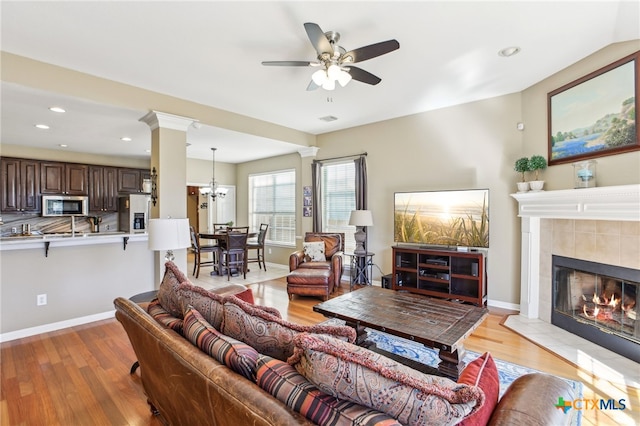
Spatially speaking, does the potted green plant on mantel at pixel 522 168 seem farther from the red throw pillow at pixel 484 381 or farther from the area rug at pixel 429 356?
the red throw pillow at pixel 484 381

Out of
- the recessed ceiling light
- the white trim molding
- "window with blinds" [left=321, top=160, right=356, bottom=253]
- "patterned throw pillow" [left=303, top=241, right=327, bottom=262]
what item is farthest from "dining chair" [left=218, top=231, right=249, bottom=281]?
the recessed ceiling light

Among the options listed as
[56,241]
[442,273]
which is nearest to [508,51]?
[442,273]

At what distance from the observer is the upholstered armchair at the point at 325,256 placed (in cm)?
476

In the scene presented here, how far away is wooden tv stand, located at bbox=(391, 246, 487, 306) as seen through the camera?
152 inches

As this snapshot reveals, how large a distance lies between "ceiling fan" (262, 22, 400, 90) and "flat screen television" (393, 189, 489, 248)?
2.17 metres

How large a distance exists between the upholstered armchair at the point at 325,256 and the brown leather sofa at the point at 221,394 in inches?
131

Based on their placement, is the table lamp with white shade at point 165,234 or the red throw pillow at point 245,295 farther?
the table lamp with white shade at point 165,234

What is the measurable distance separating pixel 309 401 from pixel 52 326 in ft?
13.1

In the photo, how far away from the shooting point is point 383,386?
2.65 feet

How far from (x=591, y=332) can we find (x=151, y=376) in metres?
3.81

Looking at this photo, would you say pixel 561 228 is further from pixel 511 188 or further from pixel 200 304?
pixel 200 304

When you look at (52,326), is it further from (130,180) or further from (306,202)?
(130,180)

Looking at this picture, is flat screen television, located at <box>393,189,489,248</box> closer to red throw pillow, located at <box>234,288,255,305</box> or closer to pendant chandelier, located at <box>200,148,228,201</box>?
red throw pillow, located at <box>234,288,255,305</box>

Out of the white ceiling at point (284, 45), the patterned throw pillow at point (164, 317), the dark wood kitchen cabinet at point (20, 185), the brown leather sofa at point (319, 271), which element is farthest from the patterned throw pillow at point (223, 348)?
the dark wood kitchen cabinet at point (20, 185)
